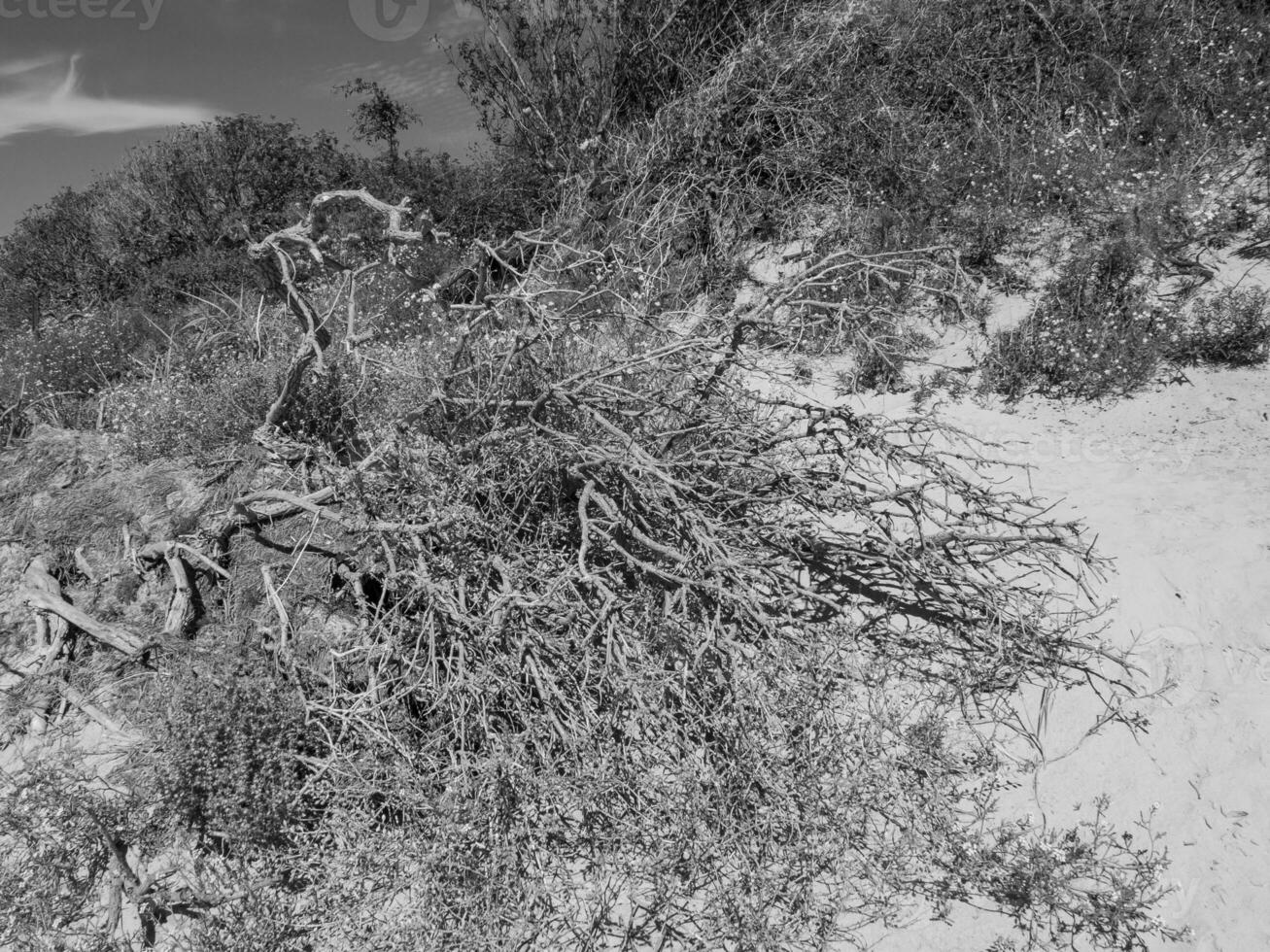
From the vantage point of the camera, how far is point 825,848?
2.62 meters

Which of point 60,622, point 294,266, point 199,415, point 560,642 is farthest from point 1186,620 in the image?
point 199,415

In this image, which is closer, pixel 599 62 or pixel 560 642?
pixel 560 642

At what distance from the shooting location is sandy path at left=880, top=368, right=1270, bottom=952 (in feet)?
8.20

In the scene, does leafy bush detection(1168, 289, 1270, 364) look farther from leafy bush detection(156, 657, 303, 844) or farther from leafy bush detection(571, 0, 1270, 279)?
leafy bush detection(156, 657, 303, 844)

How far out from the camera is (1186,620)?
3.22 m

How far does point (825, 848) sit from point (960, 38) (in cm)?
723

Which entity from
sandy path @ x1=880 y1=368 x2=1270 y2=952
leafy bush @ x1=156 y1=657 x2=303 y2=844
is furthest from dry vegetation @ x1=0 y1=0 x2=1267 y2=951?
sandy path @ x1=880 y1=368 x2=1270 y2=952

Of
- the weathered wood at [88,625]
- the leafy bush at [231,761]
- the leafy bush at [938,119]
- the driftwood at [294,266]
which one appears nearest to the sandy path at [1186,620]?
the leafy bush at [938,119]

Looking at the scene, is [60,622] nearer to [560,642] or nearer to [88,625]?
[88,625]

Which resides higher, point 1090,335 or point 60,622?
point 1090,335

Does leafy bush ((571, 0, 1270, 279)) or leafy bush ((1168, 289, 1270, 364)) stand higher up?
leafy bush ((571, 0, 1270, 279))

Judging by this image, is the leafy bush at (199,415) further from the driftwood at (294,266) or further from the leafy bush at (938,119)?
the leafy bush at (938,119)

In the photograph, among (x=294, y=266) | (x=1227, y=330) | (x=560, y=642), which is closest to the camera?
(x=560, y=642)

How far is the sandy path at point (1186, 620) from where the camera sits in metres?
2.50
